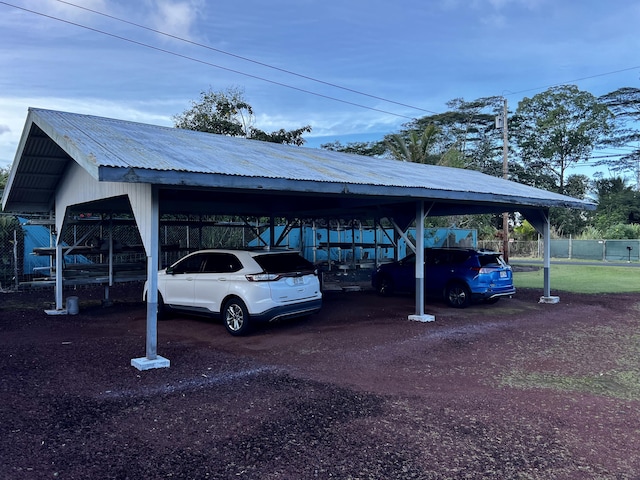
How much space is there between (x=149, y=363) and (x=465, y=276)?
837 centimetres

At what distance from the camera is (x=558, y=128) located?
49.1 meters

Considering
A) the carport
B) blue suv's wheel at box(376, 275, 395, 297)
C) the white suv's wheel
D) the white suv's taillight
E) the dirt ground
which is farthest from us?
blue suv's wheel at box(376, 275, 395, 297)

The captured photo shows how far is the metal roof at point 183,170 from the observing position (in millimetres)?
7043

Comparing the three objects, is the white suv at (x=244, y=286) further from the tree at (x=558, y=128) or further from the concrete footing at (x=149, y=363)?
the tree at (x=558, y=128)

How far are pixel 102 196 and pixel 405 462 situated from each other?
7.56 meters

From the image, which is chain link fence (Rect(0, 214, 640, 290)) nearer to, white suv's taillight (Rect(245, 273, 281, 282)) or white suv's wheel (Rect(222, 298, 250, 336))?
white suv's wheel (Rect(222, 298, 250, 336))

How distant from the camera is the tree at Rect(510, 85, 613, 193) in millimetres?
48344

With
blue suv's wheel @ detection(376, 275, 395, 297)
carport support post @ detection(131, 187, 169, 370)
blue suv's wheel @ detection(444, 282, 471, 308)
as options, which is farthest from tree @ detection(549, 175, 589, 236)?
carport support post @ detection(131, 187, 169, 370)

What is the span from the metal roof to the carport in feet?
0.06

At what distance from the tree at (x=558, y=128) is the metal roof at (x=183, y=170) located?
3912 centimetres

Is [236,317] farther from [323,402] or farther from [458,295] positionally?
[458,295]

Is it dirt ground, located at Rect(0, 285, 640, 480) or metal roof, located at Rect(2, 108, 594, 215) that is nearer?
dirt ground, located at Rect(0, 285, 640, 480)

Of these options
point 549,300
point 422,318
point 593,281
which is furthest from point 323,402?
point 593,281

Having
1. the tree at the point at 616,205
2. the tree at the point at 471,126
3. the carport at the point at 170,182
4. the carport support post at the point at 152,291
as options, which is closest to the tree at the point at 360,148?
the tree at the point at 471,126
